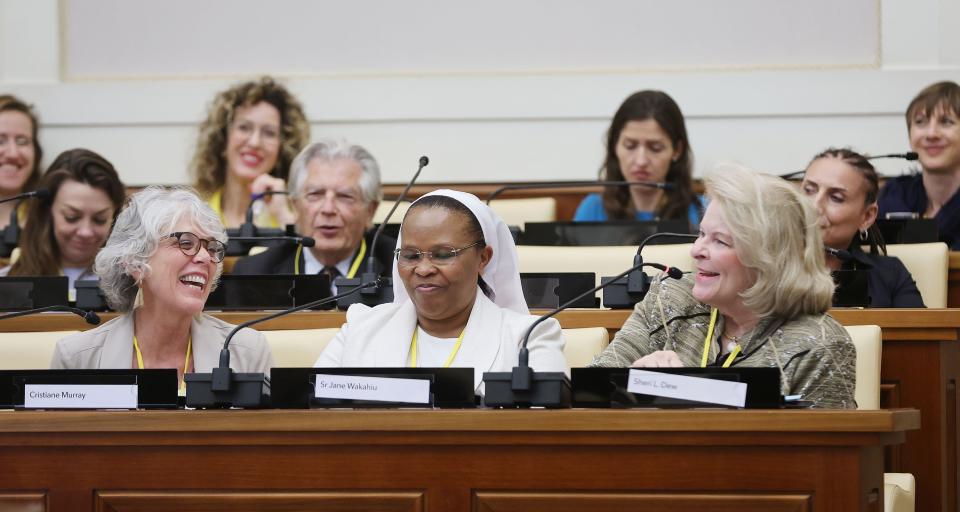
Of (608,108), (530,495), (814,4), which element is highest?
A: (814,4)

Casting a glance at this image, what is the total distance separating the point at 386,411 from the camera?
2291 millimetres

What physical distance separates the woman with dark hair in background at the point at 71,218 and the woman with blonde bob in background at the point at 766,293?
2.07m

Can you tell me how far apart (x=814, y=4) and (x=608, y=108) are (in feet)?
3.17

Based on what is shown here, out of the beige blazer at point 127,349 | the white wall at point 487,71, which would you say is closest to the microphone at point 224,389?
the beige blazer at point 127,349

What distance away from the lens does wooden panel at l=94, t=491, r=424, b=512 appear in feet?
7.50

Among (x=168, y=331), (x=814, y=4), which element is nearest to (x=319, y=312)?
(x=168, y=331)

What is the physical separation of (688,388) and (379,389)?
52 centimetres

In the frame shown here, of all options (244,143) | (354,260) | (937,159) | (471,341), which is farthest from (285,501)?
(937,159)

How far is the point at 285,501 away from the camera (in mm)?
2301

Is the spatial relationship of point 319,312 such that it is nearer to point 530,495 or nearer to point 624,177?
point 530,495

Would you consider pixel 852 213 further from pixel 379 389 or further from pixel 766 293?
pixel 379 389

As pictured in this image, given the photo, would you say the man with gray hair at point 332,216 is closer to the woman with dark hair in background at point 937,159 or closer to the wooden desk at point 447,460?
the woman with dark hair in background at point 937,159

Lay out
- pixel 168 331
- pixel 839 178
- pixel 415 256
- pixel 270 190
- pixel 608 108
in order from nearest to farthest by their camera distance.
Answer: pixel 415 256 < pixel 168 331 < pixel 839 178 < pixel 270 190 < pixel 608 108

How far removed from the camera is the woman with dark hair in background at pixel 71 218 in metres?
4.45
